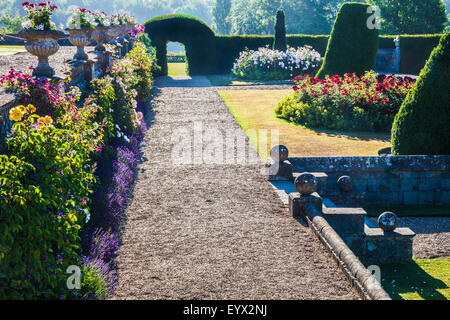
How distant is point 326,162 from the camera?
30.1 feet

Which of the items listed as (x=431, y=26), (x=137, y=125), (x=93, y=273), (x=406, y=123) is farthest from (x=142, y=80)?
(x=431, y=26)

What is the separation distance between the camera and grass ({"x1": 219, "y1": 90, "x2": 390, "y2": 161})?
1108 cm

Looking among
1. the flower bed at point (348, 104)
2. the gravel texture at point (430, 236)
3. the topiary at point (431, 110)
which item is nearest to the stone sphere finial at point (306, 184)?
the gravel texture at point (430, 236)

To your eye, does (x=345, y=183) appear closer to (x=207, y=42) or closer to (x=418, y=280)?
(x=418, y=280)

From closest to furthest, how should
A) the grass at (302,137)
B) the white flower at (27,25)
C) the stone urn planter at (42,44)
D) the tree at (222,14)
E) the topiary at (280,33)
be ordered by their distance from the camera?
the white flower at (27,25)
the stone urn planter at (42,44)
the grass at (302,137)
the topiary at (280,33)
the tree at (222,14)

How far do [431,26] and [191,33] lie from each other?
21.0m

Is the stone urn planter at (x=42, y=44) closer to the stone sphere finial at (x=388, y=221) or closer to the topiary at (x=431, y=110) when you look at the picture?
the stone sphere finial at (x=388, y=221)

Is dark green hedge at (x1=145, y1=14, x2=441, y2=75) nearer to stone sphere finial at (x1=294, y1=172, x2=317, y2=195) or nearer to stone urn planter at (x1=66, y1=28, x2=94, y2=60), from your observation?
stone urn planter at (x1=66, y1=28, x2=94, y2=60)

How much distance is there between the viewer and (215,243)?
608 cm

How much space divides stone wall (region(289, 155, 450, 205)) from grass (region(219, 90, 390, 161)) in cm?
142

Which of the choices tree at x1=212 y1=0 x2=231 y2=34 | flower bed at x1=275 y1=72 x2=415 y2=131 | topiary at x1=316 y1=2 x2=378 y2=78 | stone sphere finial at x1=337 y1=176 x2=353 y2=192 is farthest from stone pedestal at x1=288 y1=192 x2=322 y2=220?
tree at x1=212 y1=0 x2=231 y2=34

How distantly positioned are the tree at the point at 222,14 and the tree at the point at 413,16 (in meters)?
39.1

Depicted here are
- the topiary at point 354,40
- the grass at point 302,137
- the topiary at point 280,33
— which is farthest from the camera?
the topiary at point 280,33

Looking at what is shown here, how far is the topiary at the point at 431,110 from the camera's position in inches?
380
